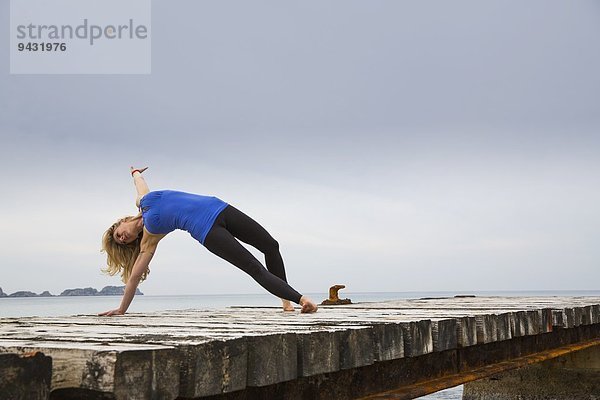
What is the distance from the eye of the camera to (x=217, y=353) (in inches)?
125

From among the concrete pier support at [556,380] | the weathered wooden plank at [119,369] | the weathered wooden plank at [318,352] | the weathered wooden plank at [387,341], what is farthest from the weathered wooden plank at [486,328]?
the concrete pier support at [556,380]

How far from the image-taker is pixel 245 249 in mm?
6719

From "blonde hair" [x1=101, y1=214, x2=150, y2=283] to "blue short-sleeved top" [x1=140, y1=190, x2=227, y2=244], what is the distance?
393mm

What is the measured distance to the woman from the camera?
6703 millimetres

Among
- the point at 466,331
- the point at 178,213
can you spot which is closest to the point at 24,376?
the point at 466,331

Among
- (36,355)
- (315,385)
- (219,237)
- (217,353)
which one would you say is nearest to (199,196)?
(219,237)

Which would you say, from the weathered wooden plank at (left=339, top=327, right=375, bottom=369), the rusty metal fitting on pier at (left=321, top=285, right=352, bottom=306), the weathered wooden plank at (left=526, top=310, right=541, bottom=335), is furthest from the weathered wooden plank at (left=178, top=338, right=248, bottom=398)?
the rusty metal fitting on pier at (left=321, top=285, right=352, bottom=306)

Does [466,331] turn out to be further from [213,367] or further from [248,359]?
[213,367]

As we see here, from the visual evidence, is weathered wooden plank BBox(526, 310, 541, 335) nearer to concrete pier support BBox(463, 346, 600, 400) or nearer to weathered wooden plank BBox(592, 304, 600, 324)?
weathered wooden plank BBox(592, 304, 600, 324)

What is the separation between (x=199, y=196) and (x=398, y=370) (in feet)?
9.02

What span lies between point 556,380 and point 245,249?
292 inches

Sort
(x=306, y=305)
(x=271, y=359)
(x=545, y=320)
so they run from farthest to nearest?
(x=545, y=320) → (x=306, y=305) → (x=271, y=359)

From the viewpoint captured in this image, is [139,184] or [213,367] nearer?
[213,367]

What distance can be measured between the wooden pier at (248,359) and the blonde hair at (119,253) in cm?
192
